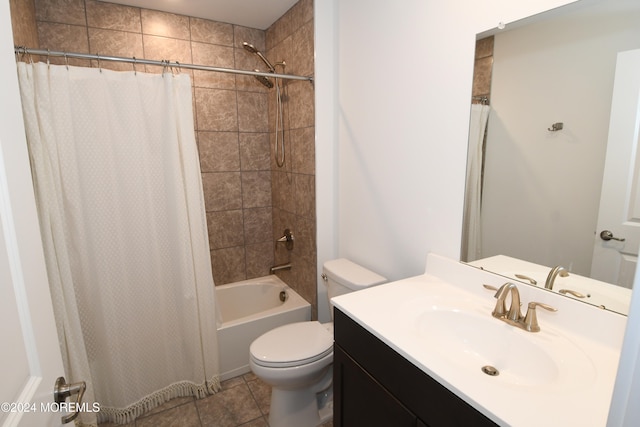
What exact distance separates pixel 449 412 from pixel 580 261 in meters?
0.64

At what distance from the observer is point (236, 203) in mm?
2686

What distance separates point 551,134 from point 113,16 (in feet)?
8.51

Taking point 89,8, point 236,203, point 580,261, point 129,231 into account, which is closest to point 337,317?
point 580,261

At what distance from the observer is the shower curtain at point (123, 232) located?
1510 millimetres

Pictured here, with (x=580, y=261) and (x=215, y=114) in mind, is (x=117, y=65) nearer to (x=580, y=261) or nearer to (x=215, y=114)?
(x=215, y=114)

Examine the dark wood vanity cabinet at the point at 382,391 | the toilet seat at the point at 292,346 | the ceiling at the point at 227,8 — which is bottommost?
the toilet seat at the point at 292,346

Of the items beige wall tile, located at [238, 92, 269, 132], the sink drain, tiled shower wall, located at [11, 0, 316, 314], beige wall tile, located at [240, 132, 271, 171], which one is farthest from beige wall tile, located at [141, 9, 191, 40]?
the sink drain

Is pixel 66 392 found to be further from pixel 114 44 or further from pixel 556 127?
pixel 114 44

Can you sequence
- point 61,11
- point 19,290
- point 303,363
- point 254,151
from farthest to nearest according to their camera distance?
point 254,151
point 61,11
point 303,363
point 19,290

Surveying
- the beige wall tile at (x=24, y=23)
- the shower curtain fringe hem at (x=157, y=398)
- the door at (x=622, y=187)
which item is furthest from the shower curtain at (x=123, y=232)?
the door at (x=622, y=187)

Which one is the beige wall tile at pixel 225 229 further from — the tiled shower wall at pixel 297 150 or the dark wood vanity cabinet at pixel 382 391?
the dark wood vanity cabinet at pixel 382 391

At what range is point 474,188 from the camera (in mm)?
1302

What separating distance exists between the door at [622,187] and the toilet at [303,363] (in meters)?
0.93

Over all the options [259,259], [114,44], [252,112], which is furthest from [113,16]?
[259,259]
